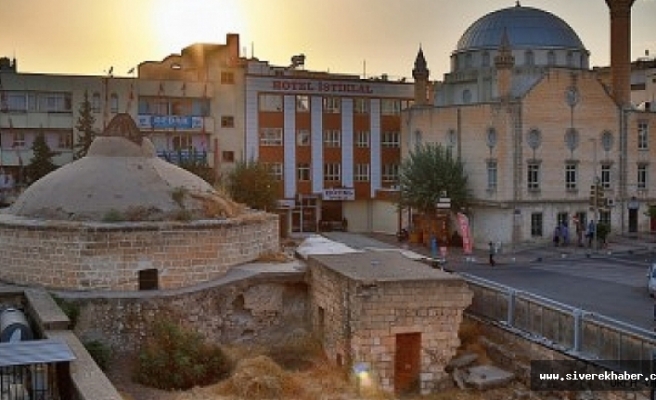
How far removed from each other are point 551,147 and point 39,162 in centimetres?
2330

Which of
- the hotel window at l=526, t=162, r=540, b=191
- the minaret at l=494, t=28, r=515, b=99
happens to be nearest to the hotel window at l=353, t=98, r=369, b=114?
the minaret at l=494, t=28, r=515, b=99

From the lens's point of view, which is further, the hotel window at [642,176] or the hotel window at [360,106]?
the hotel window at [360,106]

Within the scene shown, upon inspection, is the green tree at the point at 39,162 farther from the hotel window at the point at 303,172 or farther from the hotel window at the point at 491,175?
the hotel window at the point at 491,175

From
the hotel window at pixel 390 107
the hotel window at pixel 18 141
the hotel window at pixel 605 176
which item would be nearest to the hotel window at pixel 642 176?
the hotel window at pixel 605 176

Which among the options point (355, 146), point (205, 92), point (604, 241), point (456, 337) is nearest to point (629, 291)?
point (456, 337)

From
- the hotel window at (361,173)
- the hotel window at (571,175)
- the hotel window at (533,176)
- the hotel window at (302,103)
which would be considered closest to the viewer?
the hotel window at (533,176)

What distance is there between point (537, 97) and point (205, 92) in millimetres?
17180

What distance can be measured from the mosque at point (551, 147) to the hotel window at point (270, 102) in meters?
7.36

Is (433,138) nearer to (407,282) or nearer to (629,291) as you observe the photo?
(629,291)

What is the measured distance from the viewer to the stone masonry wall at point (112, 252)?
17.4m

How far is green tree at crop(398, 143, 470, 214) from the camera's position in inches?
1405

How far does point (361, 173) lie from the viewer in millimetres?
44219

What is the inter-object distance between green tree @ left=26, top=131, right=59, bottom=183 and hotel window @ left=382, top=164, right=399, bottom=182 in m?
17.8

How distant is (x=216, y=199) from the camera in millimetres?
20250
